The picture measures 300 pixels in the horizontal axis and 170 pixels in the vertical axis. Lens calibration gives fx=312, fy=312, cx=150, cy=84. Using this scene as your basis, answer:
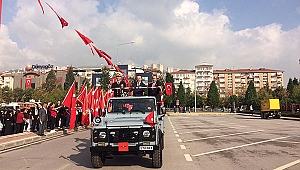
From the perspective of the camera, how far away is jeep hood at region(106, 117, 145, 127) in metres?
7.76

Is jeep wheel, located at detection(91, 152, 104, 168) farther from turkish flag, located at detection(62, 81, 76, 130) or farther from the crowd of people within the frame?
turkish flag, located at detection(62, 81, 76, 130)

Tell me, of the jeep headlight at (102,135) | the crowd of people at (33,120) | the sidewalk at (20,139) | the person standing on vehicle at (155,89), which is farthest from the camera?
the crowd of people at (33,120)

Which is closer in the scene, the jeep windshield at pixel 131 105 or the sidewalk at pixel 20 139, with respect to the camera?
the jeep windshield at pixel 131 105

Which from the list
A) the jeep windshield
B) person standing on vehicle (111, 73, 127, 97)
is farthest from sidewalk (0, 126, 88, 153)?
the jeep windshield

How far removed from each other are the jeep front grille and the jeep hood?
0.16m

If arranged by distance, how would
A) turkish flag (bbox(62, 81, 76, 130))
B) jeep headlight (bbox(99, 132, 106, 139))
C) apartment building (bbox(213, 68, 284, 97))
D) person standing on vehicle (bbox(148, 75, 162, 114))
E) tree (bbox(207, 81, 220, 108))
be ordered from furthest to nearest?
apartment building (bbox(213, 68, 284, 97)) < tree (bbox(207, 81, 220, 108)) < turkish flag (bbox(62, 81, 76, 130)) < person standing on vehicle (bbox(148, 75, 162, 114)) < jeep headlight (bbox(99, 132, 106, 139))

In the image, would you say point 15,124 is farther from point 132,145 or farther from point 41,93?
point 41,93

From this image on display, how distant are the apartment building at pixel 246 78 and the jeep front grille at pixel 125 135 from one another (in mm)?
129095

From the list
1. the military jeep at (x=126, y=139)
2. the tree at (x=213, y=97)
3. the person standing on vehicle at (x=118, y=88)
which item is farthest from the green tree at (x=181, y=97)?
the military jeep at (x=126, y=139)

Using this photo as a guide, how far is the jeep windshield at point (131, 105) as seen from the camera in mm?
9367

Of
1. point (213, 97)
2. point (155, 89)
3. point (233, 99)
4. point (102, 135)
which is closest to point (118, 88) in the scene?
point (155, 89)

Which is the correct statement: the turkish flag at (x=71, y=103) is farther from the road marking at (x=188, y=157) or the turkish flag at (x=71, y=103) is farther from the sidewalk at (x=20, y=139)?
the road marking at (x=188, y=157)

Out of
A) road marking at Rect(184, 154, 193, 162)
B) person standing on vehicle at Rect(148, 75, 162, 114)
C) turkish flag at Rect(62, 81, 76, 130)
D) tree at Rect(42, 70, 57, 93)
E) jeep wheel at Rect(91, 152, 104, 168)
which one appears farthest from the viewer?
tree at Rect(42, 70, 57, 93)

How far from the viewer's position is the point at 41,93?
84688mm
